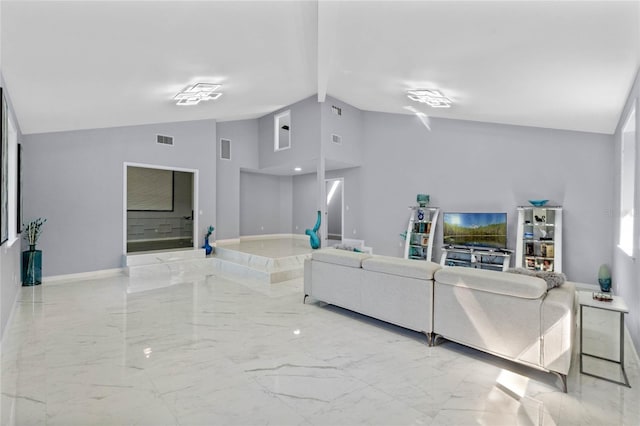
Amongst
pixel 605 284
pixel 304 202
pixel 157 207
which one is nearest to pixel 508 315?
pixel 605 284

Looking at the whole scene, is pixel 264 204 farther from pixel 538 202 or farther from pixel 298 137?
pixel 538 202

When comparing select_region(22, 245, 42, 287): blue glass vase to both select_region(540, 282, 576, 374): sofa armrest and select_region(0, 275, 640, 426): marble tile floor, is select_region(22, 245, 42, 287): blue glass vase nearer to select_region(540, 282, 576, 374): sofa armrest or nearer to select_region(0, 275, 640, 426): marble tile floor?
select_region(0, 275, 640, 426): marble tile floor

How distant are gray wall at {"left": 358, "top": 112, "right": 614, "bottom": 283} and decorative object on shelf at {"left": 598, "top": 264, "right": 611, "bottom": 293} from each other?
1.62 feet

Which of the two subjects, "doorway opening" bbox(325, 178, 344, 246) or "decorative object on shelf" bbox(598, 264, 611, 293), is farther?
"doorway opening" bbox(325, 178, 344, 246)

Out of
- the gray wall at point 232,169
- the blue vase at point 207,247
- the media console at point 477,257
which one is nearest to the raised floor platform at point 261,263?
the blue vase at point 207,247

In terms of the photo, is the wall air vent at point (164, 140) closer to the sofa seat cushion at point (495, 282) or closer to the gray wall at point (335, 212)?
the gray wall at point (335, 212)

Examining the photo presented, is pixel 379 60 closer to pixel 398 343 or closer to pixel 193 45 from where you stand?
pixel 193 45

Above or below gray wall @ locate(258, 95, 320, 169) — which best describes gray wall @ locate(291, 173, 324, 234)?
below

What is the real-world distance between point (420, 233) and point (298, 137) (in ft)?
13.0

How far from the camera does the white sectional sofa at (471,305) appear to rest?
2355mm

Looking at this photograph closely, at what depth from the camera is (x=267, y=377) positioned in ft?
7.97

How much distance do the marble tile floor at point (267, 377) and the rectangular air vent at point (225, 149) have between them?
18.8 feet

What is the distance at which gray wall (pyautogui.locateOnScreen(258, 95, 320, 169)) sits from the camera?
7.97 m

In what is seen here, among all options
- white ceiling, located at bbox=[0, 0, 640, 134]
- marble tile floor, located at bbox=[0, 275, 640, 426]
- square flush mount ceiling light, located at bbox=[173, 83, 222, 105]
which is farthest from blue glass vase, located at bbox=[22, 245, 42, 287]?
square flush mount ceiling light, located at bbox=[173, 83, 222, 105]
